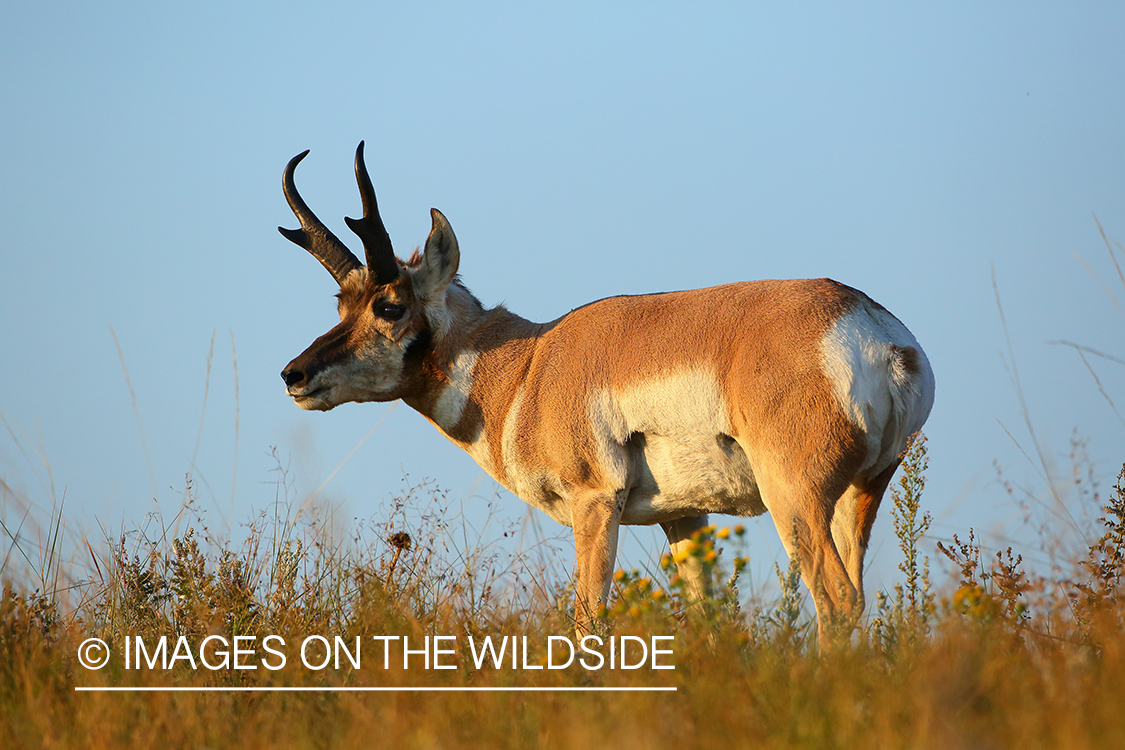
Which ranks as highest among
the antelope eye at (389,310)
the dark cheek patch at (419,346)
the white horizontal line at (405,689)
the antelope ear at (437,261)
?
the antelope ear at (437,261)

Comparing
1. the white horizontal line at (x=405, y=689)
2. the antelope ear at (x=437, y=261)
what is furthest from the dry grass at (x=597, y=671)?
the antelope ear at (x=437, y=261)

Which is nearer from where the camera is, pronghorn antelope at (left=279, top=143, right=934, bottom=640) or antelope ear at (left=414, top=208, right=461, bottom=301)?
pronghorn antelope at (left=279, top=143, right=934, bottom=640)

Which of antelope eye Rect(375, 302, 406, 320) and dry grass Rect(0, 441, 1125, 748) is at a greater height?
antelope eye Rect(375, 302, 406, 320)

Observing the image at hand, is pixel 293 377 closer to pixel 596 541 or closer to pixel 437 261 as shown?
pixel 437 261

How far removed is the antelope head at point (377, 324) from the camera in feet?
23.5

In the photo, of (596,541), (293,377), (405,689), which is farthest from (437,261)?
(405,689)

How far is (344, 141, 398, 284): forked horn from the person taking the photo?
23.4 ft

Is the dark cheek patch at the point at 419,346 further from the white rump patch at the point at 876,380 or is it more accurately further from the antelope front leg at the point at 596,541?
the white rump patch at the point at 876,380

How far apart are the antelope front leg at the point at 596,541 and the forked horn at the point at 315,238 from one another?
2.71 metres

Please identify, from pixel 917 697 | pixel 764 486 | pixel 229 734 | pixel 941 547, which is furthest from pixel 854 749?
pixel 941 547

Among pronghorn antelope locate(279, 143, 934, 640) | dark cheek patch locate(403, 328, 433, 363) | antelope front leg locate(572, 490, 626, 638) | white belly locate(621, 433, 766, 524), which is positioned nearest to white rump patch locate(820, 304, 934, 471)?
pronghorn antelope locate(279, 143, 934, 640)

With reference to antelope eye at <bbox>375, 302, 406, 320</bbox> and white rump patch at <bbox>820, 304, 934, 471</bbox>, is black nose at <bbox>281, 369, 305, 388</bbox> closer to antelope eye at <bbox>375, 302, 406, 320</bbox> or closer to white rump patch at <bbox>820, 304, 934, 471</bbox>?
antelope eye at <bbox>375, 302, 406, 320</bbox>

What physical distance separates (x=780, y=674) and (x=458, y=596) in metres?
2.77

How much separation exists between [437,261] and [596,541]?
2.46 m
